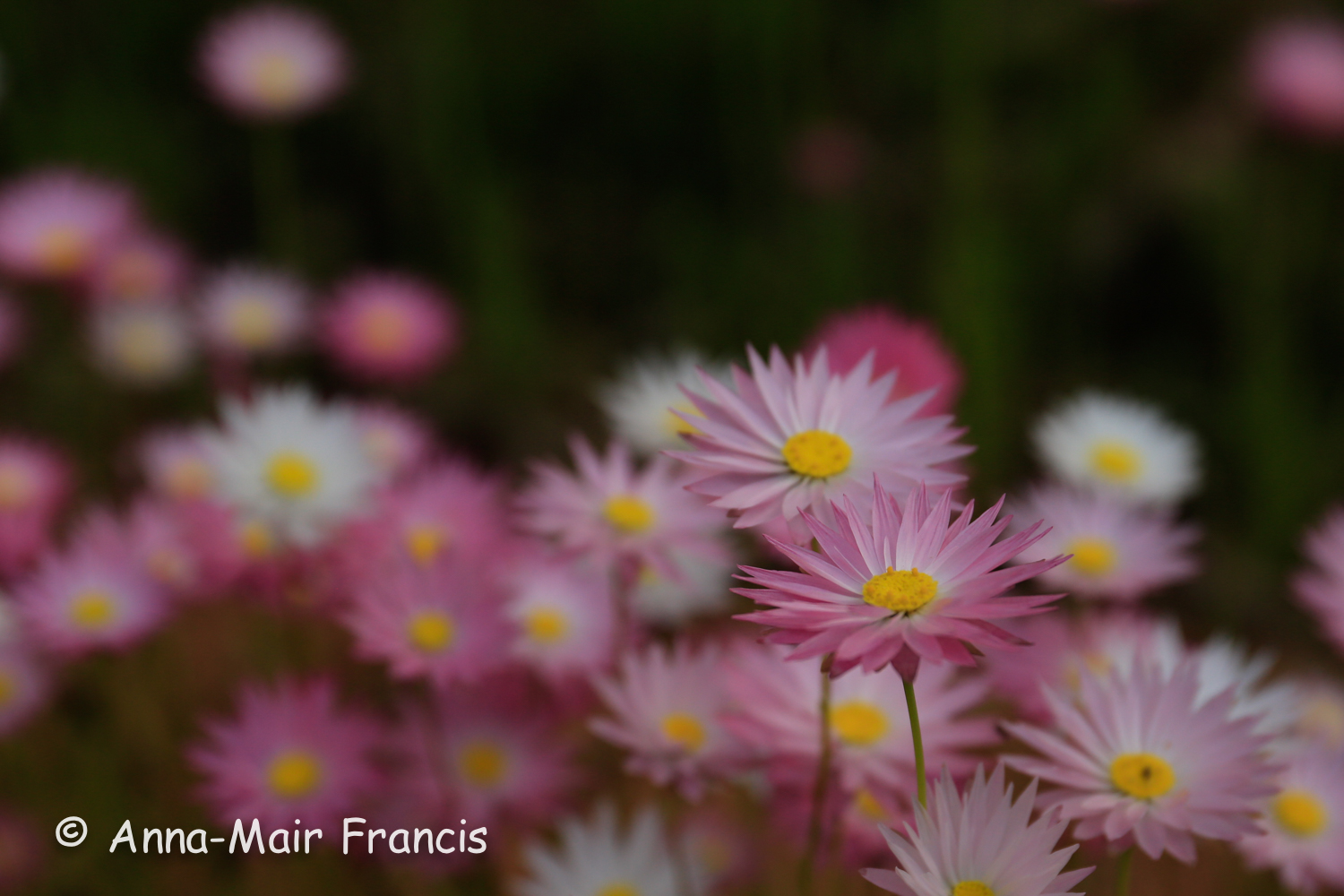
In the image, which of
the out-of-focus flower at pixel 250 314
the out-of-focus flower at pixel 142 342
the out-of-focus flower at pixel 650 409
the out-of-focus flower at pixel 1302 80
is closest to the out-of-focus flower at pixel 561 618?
the out-of-focus flower at pixel 650 409

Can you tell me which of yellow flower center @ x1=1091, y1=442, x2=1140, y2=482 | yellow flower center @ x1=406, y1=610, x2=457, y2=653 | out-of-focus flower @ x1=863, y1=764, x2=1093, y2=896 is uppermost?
yellow flower center @ x1=1091, y1=442, x2=1140, y2=482

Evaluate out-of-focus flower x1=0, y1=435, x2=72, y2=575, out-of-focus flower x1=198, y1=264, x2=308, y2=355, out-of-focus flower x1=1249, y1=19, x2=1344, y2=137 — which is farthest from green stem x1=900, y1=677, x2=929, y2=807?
out-of-focus flower x1=1249, y1=19, x2=1344, y2=137

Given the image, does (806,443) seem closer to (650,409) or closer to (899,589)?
(899,589)

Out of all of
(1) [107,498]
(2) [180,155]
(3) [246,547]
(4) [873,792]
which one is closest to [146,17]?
(2) [180,155]

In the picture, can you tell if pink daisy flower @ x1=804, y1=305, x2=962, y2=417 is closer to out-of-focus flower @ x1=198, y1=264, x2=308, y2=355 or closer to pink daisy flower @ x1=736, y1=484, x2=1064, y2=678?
pink daisy flower @ x1=736, y1=484, x2=1064, y2=678

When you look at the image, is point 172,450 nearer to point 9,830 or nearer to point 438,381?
point 9,830

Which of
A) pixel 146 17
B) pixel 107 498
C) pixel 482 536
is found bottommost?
pixel 482 536

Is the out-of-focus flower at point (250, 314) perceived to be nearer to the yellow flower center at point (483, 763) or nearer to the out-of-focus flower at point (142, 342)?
the out-of-focus flower at point (142, 342)
